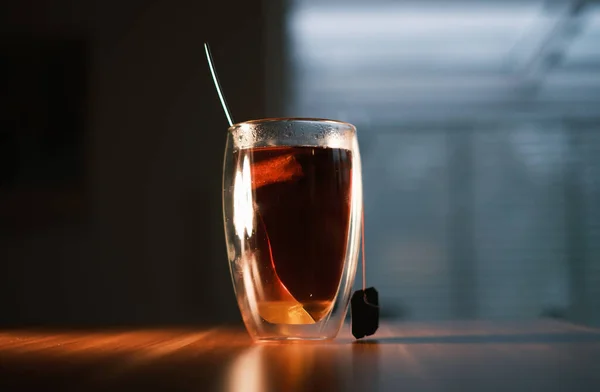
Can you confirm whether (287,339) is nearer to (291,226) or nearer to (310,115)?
(291,226)

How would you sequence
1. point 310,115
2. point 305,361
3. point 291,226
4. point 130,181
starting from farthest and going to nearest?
point 310,115 < point 130,181 < point 291,226 < point 305,361

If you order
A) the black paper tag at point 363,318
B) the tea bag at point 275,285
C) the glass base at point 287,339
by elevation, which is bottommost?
the glass base at point 287,339

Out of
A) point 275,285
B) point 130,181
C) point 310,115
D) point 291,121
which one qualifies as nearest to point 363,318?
point 275,285

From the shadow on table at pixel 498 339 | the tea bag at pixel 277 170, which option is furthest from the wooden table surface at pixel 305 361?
the tea bag at pixel 277 170

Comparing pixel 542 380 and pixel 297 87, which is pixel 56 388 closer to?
pixel 542 380

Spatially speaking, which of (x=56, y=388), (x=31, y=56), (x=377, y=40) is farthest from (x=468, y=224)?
(x=56, y=388)

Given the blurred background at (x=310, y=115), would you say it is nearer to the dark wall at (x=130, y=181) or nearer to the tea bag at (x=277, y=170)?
the dark wall at (x=130, y=181)
